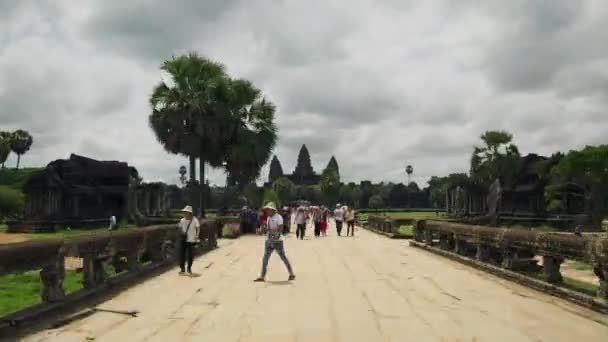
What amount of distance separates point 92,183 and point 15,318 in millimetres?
44175

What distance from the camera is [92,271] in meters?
10.7

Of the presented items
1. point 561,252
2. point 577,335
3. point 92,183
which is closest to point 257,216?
point 92,183

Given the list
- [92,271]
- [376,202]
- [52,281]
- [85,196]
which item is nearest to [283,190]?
[376,202]

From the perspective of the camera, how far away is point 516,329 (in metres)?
7.61

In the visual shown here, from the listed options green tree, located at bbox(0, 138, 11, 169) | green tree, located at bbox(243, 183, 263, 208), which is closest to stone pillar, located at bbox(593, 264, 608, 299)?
green tree, located at bbox(243, 183, 263, 208)

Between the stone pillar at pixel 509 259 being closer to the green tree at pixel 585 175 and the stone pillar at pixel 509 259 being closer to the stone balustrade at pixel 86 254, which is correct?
the stone balustrade at pixel 86 254

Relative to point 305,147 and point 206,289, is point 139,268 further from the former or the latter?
point 305,147

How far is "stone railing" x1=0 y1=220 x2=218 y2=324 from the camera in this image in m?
7.92

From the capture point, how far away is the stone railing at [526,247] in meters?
8.78

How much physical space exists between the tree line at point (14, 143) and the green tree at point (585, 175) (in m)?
90.8

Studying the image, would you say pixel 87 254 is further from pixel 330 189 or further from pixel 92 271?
pixel 330 189

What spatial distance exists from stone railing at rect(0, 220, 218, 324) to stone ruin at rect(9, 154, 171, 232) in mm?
25447

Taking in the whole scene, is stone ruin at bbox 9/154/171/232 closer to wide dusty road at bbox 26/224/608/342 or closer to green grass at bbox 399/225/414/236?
green grass at bbox 399/225/414/236

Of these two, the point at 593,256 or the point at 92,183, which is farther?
the point at 92,183
